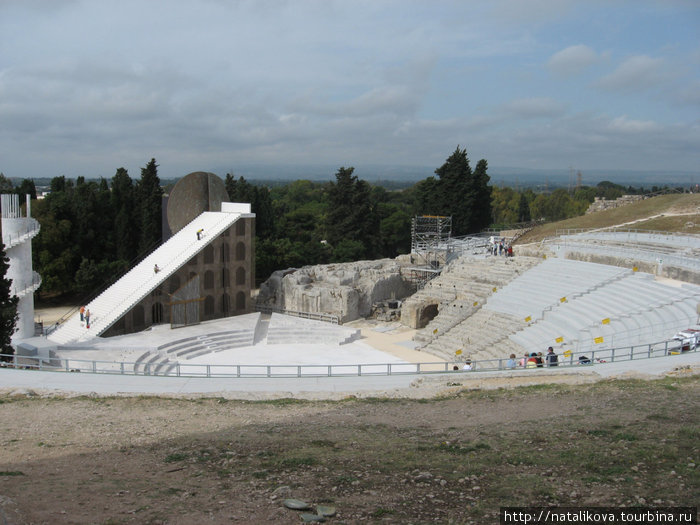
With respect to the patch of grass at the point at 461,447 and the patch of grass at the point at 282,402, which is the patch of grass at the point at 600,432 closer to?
the patch of grass at the point at 461,447

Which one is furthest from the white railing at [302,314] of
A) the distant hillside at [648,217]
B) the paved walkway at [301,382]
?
the distant hillside at [648,217]

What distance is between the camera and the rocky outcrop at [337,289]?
29.8 metres

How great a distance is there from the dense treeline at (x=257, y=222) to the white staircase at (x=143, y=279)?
22.2 ft

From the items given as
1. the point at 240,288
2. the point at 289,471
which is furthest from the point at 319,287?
the point at 289,471

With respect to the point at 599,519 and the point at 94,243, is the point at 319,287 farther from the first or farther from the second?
the point at 599,519

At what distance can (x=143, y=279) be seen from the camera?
26.2 metres

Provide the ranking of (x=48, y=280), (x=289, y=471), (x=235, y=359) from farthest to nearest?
(x=48, y=280) → (x=235, y=359) → (x=289, y=471)

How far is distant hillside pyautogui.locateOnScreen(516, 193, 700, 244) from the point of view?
34.7 meters

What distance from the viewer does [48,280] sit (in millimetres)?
31922

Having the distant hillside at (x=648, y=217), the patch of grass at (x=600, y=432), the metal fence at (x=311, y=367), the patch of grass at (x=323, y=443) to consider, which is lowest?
the metal fence at (x=311, y=367)

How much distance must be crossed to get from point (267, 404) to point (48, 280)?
24337mm

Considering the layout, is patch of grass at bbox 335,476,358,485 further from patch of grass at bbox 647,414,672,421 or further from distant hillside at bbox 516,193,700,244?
distant hillside at bbox 516,193,700,244

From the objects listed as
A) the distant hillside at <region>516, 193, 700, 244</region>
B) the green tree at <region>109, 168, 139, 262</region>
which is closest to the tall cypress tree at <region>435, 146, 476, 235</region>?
the distant hillside at <region>516, 193, 700, 244</region>

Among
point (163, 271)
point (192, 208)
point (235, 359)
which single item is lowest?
point (235, 359)
